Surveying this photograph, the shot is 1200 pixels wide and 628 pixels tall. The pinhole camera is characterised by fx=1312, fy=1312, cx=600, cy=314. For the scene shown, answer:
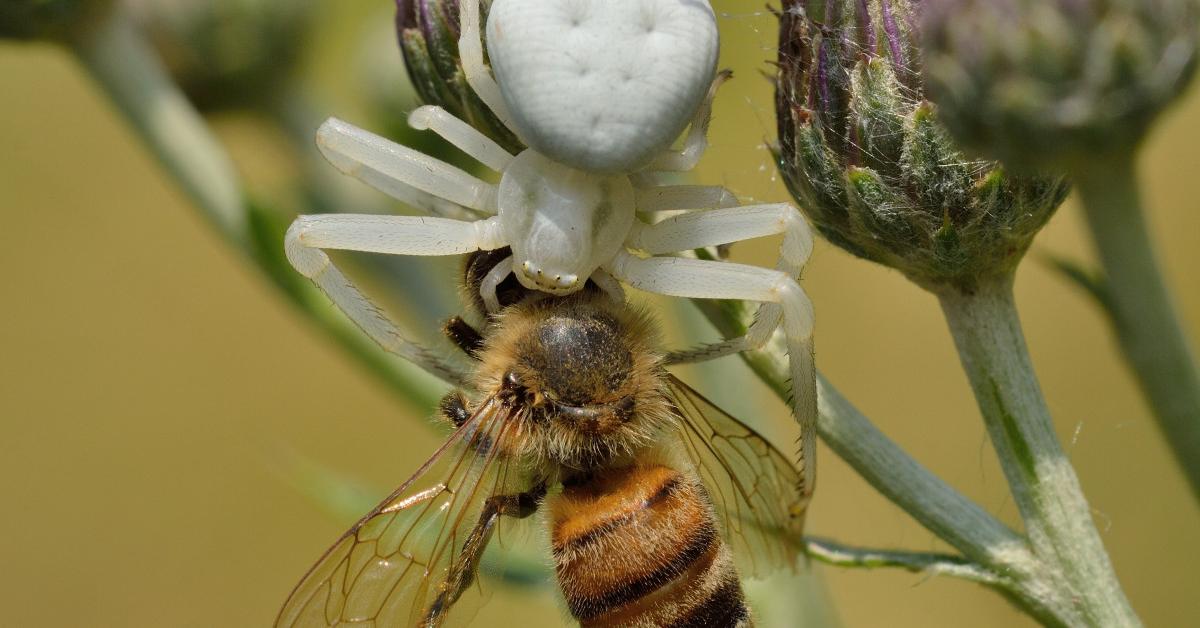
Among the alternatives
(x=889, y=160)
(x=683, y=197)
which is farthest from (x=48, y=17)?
(x=889, y=160)

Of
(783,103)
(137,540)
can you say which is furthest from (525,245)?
(137,540)

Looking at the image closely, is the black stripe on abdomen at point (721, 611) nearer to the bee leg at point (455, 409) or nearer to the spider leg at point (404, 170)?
the bee leg at point (455, 409)

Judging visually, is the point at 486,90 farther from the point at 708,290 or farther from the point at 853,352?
the point at 853,352

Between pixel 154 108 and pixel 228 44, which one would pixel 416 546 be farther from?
pixel 228 44

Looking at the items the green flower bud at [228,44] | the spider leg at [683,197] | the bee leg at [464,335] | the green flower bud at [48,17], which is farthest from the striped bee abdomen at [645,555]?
the green flower bud at [228,44]

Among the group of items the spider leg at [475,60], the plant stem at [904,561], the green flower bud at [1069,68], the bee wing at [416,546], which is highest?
the green flower bud at [1069,68]

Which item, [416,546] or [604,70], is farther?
[416,546]
